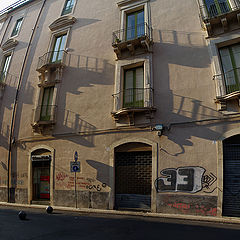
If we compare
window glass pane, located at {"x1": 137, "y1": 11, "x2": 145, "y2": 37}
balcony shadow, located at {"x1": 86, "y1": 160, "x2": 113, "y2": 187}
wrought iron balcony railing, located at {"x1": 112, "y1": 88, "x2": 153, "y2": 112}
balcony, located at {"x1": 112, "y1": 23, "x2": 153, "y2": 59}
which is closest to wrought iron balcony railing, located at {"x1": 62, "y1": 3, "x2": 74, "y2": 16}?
balcony, located at {"x1": 112, "y1": 23, "x2": 153, "y2": 59}

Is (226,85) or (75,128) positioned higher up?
(226,85)

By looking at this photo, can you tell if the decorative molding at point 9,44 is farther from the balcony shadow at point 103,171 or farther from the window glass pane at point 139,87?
the balcony shadow at point 103,171

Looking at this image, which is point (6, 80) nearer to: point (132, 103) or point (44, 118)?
point (44, 118)

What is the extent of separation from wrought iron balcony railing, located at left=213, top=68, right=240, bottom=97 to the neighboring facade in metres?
0.05

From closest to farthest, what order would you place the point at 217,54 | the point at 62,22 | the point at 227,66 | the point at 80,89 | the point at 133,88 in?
the point at 227,66 → the point at 217,54 → the point at 133,88 → the point at 80,89 → the point at 62,22

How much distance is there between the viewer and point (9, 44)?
17.2 m

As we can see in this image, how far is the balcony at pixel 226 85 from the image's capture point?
880 cm

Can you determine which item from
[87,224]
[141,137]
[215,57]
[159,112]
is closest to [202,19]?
[215,57]

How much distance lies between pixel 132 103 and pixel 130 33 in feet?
14.6

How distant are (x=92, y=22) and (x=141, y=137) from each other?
8782 millimetres

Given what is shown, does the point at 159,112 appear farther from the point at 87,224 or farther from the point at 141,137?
the point at 87,224

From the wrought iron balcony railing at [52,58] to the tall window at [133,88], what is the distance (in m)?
4.89

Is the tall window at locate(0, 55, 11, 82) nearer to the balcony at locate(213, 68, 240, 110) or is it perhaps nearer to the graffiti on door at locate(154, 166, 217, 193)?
the graffiti on door at locate(154, 166, 217, 193)

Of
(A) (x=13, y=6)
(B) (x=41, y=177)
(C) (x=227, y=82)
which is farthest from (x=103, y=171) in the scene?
(A) (x=13, y=6)
